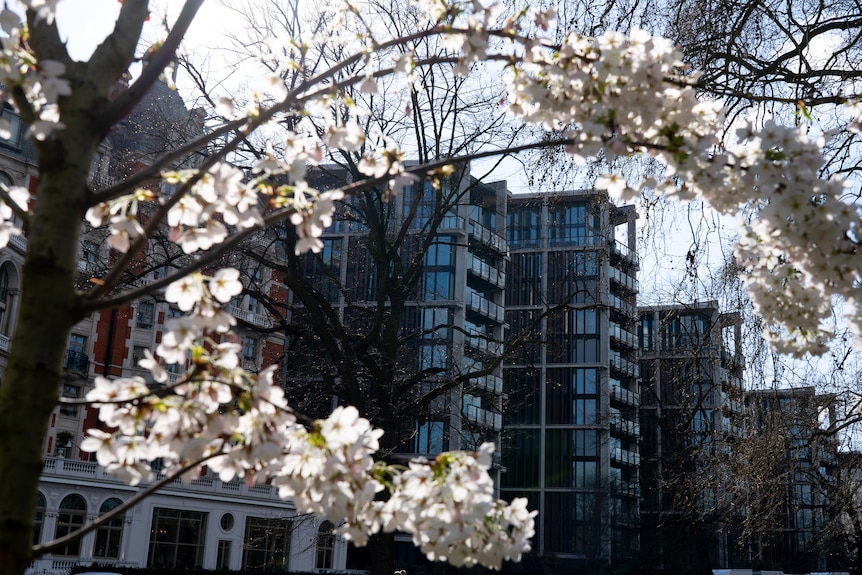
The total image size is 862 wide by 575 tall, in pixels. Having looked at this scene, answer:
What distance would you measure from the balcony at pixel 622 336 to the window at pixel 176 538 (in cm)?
2890

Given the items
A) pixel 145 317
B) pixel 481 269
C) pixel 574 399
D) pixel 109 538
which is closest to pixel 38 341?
pixel 109 538

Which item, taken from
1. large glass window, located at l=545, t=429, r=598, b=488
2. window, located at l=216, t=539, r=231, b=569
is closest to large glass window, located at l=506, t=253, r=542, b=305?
large glass window, located at l=545, t=429, r=598, b=488

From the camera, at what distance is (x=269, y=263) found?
510 inches

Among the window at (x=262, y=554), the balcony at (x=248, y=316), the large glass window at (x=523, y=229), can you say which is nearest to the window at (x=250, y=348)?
the balcony at (x=248, y=316)

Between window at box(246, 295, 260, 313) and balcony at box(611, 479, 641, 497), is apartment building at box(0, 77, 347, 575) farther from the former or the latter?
balcony at box(611, 479, 641, 497)

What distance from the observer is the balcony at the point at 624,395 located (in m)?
55.8

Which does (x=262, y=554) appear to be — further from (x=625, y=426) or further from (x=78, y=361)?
(x=625, y=426)

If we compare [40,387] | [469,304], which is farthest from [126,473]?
[469,304]

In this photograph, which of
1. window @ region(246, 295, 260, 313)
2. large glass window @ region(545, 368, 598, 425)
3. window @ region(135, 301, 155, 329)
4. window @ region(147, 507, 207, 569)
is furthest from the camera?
large glass window @ region(545, 368, 598, 425)

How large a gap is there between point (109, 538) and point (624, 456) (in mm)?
33015

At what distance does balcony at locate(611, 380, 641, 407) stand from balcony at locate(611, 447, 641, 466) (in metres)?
2.97

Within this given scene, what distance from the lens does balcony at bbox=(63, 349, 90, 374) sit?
33.4 meters

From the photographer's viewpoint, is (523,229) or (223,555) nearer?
(223,555)

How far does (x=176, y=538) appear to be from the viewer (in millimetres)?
34719
